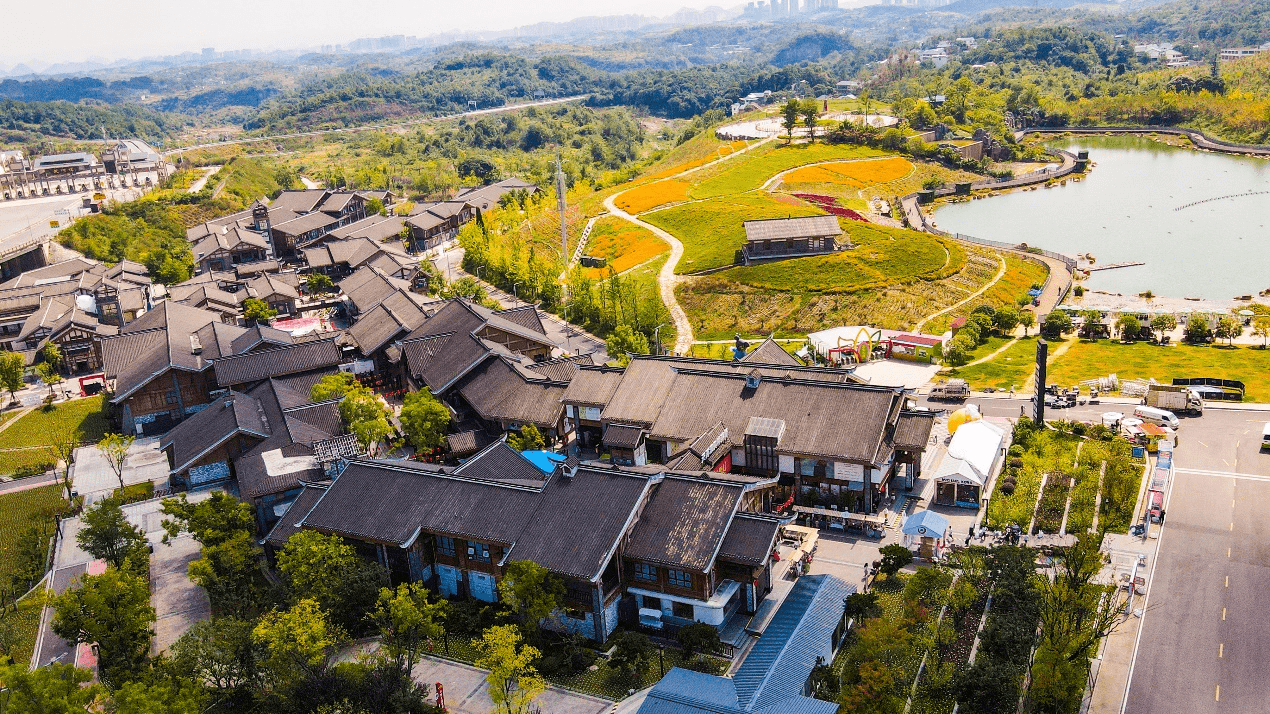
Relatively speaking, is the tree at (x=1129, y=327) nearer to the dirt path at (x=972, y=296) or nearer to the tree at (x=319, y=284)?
the dirt path at (x=972, y=296)

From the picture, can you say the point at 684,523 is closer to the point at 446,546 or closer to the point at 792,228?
the point at 446,546

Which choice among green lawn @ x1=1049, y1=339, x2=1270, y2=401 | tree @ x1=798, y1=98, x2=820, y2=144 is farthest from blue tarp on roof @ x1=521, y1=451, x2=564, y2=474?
tree @ x1=798, y1=98, x2=820, y2=144

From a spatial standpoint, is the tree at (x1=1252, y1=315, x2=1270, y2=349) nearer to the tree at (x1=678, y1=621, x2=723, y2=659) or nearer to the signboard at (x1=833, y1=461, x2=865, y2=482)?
the signboard at (x1=833, y1=461, x2=865, y2=482)

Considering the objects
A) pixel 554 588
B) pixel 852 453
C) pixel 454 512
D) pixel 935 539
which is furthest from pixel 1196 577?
pixel 454 512

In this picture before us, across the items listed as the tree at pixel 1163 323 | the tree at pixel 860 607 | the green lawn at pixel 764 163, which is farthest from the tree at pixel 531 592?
the green lawn at pixel 764 163

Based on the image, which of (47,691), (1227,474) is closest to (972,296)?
(1227,474)

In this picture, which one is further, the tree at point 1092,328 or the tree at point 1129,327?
the tree at point 1092,328

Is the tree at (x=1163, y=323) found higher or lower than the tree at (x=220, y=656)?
lower
